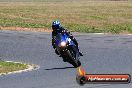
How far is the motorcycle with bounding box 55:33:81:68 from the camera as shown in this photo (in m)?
5.53

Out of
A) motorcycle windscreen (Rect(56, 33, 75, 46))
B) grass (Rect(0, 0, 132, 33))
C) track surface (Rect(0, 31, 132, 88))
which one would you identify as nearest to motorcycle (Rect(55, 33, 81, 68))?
motorcycle windscreen (Rect(56, 33, 75, 46))

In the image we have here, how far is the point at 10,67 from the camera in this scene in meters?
28.1

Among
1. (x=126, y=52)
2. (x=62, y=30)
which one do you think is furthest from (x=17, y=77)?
(x=62, y=30)

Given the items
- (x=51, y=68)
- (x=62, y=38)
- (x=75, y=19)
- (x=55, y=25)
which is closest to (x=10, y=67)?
(x=51, y=68)

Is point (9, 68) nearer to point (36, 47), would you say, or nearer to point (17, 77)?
point (17, 77)

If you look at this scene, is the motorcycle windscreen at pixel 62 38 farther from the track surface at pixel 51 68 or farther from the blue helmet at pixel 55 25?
the track surface at pixel 51 68

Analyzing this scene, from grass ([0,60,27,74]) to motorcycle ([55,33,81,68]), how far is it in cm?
2095

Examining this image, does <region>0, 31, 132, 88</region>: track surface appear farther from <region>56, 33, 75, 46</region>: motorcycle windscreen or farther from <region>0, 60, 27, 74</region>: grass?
<region>56, 33, 75, 46</region>: motorcycle windscreen

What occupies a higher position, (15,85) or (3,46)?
(15,85)

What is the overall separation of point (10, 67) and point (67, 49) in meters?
22.8

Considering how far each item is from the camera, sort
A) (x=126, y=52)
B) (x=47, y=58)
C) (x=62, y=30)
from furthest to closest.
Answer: (x=126, y=52), (x=47, y=58), (x=62, y=30)

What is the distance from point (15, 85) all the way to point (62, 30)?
14615 millimetres

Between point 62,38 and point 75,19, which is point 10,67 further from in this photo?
point 75,19

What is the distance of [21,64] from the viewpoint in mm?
29250
